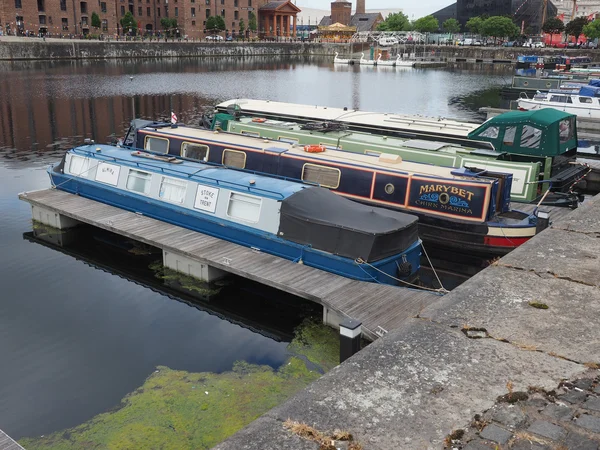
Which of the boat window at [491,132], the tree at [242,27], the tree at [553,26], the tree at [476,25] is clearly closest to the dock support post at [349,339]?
the boat window at [491,132]

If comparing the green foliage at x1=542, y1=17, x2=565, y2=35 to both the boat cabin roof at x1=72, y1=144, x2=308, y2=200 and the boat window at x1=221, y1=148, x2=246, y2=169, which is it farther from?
the boat cabin roof at x1=72, y1=144, x2=308, y2=200

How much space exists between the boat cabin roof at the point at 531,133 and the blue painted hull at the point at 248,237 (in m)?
9.75

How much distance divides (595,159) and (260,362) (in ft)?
82.4

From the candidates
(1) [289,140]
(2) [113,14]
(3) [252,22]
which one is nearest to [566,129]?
(1) [289,140]

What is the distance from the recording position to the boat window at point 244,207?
17.5m

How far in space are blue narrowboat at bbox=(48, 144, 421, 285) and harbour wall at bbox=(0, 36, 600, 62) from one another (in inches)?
3364

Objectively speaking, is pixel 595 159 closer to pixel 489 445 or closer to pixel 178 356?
pixel 178 356

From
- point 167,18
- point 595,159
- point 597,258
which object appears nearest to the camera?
point 597,258

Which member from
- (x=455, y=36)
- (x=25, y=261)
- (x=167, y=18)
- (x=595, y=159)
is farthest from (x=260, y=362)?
(x=455, y=36)

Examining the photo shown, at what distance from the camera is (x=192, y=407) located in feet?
38.5

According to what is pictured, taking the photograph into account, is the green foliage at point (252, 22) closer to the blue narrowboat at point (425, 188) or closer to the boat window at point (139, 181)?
the blue narrowboat at point (425, 188)

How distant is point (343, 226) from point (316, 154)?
21.4ft

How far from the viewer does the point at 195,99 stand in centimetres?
5822

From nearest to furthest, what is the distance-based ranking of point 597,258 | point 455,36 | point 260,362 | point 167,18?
1. point 597,258
2. point 260,362
3. point 167,18
4. point 455,36
